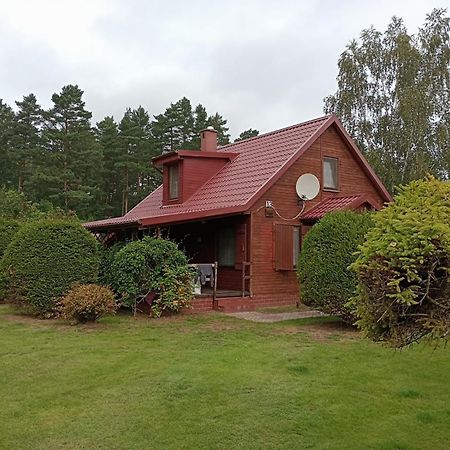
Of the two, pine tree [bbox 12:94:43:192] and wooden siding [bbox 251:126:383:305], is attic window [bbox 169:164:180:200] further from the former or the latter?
pine tree [bbox 12:94:43:192]

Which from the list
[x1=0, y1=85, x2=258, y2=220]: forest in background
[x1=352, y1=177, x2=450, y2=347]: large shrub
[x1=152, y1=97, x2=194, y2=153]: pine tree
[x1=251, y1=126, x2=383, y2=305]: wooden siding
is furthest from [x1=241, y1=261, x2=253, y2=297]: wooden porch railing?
[x1=152, y1=97, x2=194, y2=153]: pine tree

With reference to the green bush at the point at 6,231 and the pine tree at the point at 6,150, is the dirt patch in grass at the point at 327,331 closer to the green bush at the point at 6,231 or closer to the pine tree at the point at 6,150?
the green bush at the point at 6,231

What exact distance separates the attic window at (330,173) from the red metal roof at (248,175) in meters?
0.83

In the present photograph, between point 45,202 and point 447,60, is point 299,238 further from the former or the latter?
point 45,202

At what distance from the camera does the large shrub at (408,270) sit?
3.54 meters

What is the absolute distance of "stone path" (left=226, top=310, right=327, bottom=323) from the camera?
11.6 metres

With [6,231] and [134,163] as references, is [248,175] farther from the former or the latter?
[134,163]

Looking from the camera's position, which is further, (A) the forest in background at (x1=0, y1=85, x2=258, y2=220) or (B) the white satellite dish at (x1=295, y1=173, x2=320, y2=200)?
(A) the forest in background at (x1=0, y1=85, x2=258, y2=220)

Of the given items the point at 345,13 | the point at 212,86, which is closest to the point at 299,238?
the point at 345,13

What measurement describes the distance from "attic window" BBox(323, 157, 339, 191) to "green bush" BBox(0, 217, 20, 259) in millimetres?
9946

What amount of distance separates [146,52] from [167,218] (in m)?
9.21

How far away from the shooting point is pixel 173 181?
18.5m

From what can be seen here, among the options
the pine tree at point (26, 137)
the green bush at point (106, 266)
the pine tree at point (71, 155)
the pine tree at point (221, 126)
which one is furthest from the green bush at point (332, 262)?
the pine tree at point (221, 126)

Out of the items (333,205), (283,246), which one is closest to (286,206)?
(283,246)
